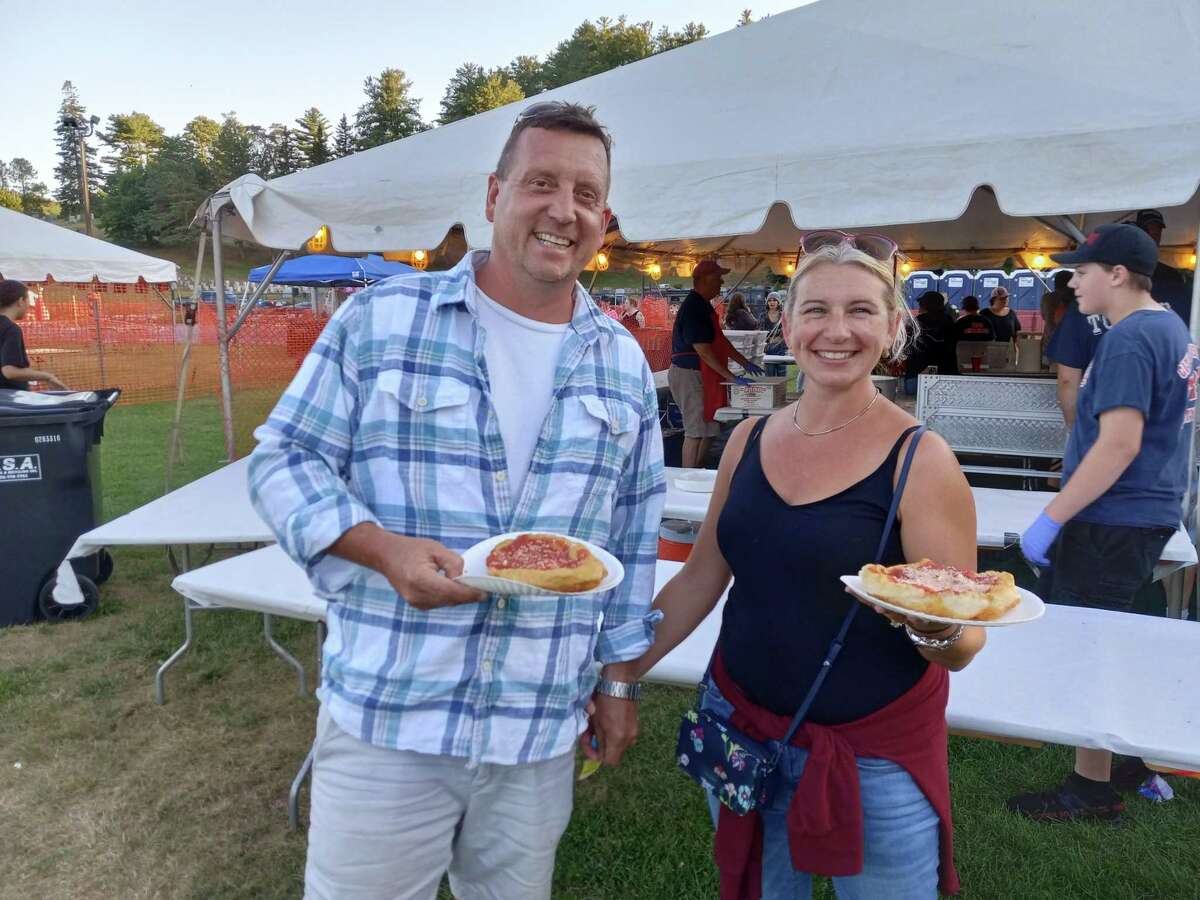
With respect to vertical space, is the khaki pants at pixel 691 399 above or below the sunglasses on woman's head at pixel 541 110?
below

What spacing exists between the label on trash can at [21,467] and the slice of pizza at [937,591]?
5089 millimetres

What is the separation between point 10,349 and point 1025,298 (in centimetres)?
3210

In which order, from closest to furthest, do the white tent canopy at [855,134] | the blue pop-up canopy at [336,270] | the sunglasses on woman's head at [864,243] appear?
1. the sunglasses on woman's head at [864,243]
2. the white tent canopy at [855,134]
3. the blue pop-up canopy at [336,270]

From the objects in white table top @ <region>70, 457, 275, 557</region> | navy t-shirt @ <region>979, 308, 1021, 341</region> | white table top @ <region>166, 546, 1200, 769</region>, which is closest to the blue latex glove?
white table top @ <region>166, 546, 1200, 769</region>

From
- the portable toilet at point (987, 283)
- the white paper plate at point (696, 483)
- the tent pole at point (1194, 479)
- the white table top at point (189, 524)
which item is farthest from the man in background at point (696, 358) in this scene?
the portable toilet at point (987, 283)

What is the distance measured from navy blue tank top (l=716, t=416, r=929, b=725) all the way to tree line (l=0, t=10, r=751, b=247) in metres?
67.4

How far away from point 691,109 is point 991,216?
5178 mm

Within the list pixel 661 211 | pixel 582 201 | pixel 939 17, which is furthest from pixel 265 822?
pixel 939 17

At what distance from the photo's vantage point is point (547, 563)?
1304mm

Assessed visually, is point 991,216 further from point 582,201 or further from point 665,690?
point 582,201

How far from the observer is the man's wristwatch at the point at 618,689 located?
5.38 feet

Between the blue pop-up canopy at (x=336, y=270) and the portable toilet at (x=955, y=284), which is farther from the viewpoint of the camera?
the portable toilet at (x=955, y=284)

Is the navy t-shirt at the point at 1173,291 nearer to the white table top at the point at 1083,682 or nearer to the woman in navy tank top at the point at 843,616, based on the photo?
the white table top at the point at 1083,682

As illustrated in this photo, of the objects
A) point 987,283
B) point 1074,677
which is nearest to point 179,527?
point 1074,677
